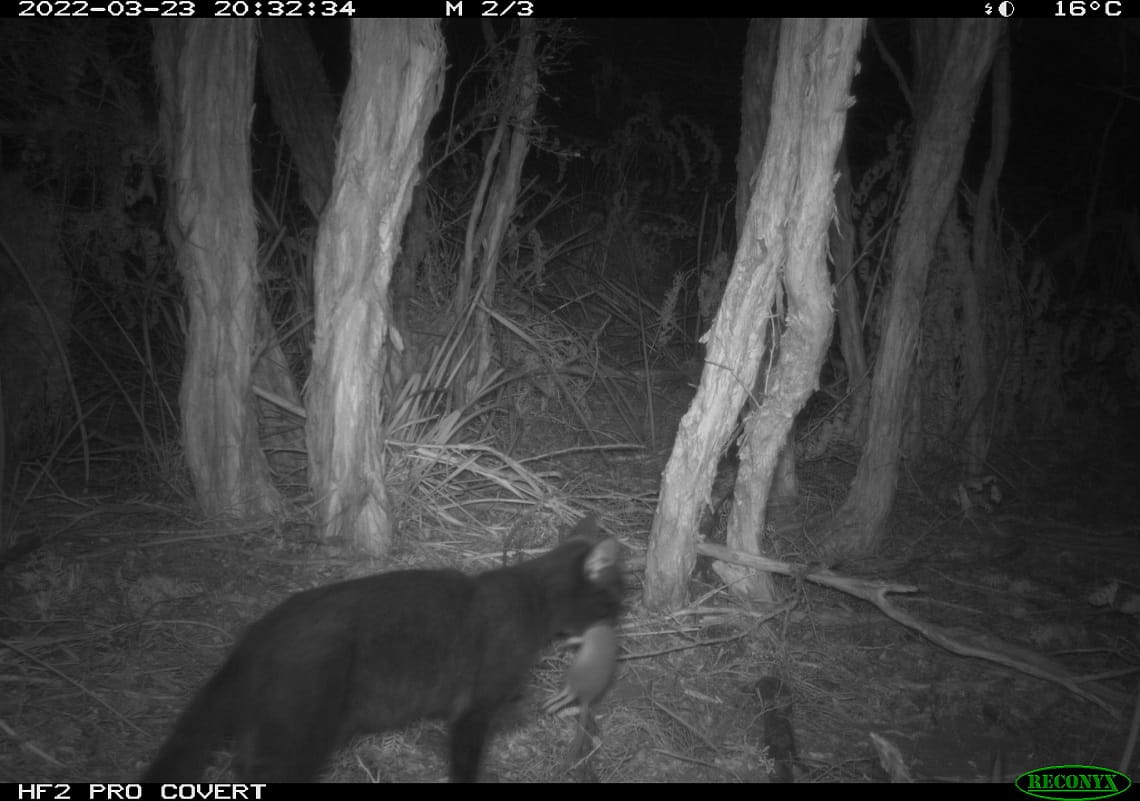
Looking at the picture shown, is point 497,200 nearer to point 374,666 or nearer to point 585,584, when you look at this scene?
point 585,584

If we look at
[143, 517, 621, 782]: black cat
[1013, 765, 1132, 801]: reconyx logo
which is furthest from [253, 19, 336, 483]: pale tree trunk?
[1013, 765, 1132, 801]: reconyx logo

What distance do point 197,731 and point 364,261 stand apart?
10.1 feet

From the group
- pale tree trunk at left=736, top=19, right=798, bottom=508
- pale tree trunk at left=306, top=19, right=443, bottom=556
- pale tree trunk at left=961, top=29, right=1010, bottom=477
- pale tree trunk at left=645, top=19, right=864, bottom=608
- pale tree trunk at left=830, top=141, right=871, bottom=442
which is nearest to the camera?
pale tree trunk at left=645, top=19, right=864, bottom=608

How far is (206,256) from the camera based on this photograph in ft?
21.3

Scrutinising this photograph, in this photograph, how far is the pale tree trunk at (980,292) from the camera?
28.6 ft

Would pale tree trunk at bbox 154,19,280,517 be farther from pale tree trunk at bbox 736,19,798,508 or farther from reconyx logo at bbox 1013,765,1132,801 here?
reconyx logo at bbox 1013,765,1132,801

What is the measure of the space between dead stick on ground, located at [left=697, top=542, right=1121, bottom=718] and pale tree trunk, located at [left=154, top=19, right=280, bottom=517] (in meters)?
3.10

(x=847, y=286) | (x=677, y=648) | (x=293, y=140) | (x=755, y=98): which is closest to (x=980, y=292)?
(x=847, y=286)

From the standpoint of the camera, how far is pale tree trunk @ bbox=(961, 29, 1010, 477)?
8719 millimetres

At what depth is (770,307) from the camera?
19.1ft

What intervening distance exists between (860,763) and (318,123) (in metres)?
6.29

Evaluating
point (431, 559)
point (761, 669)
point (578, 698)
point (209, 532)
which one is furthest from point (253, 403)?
point (761, 669)

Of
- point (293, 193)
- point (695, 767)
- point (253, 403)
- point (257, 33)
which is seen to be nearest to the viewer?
point (695, 767)

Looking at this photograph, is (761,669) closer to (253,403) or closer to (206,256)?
(253,403)
